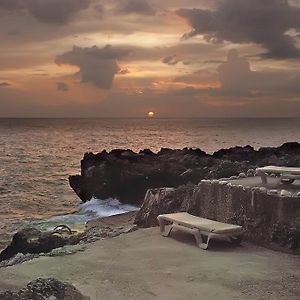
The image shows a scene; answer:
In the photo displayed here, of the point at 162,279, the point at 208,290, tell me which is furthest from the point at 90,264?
the point at 208,290

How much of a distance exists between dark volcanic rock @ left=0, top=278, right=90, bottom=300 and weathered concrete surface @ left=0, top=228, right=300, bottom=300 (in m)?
1.29

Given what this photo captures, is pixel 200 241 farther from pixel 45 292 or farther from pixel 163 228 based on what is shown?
pixel 45 292

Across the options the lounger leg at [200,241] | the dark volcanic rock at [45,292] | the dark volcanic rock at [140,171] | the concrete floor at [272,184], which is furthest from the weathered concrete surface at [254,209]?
the dark volcanic rock at [140,171]

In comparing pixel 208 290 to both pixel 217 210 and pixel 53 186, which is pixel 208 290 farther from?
pixel 53 186

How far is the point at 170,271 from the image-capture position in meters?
8.84

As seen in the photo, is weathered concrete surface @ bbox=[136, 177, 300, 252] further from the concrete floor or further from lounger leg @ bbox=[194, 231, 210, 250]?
lounger leg @ bbox=[194, 231, 210, 250]

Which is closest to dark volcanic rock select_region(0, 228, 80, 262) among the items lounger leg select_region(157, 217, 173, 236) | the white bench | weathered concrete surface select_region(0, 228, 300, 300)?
lounger leg select_region(157, 217, 173, 236)

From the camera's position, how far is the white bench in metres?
10.3

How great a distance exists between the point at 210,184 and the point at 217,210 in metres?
0.75

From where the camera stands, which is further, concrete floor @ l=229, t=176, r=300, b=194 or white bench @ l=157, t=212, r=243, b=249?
concrete floor @ l=229, t=176, r=300, b=194

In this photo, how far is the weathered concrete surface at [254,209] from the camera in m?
10.5

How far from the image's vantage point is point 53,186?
39906 mm

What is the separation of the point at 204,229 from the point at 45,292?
476 cm

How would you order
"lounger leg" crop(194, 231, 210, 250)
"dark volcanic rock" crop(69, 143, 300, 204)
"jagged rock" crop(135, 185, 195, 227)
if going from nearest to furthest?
1. "lounger leg" crop(194, 231, 210, 250)
2. "jagged rock" crop(135, 185, 195, 227)
3. "dark volcanic rock" crop(69, 143, 300, 204)
